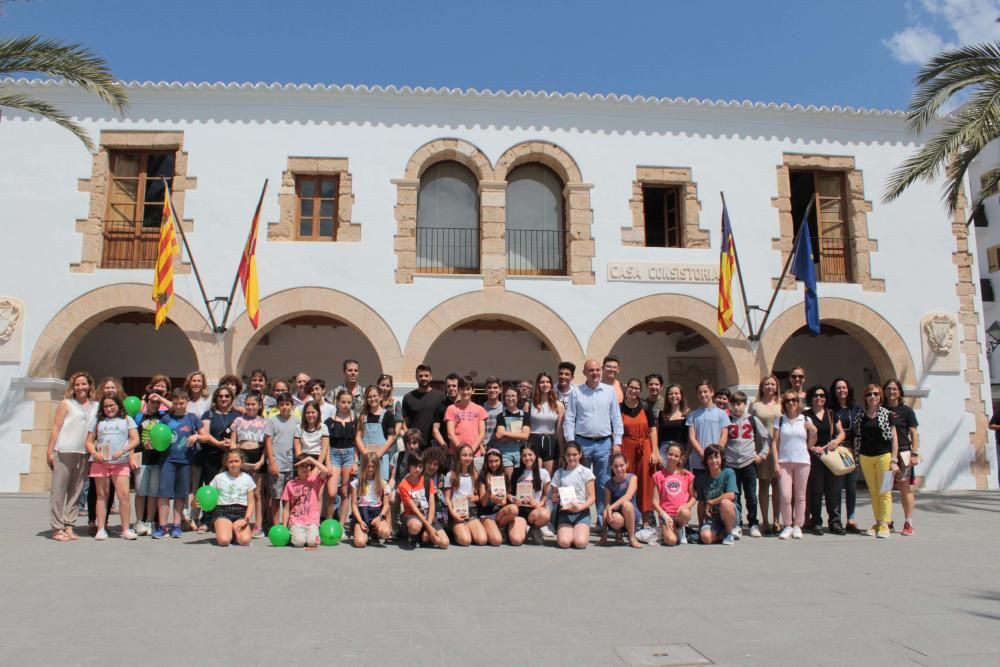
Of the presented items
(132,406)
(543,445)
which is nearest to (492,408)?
(543,445)

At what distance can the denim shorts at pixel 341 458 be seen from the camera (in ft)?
23.1

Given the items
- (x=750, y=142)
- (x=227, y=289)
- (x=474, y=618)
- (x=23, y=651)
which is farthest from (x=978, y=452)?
(x=23, y=651)

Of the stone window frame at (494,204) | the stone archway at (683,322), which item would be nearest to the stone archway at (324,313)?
the stone window frame at (494,204)

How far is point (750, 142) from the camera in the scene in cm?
1188

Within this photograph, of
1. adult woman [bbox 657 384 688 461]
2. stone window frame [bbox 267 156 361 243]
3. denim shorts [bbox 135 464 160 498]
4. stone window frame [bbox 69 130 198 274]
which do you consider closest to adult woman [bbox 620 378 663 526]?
adult woman [bbox 657 384 688 461]

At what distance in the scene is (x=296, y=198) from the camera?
11.3 m

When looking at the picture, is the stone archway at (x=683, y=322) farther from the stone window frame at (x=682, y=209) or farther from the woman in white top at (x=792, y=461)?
the woman in white top at (x=792, y=461)

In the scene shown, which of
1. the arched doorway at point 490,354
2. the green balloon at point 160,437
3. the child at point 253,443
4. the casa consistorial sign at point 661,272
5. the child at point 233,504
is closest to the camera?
the child at point 233,504

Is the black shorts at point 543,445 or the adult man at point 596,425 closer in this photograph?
the adult man at point 596,425

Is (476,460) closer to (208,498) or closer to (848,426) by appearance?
(208,498)

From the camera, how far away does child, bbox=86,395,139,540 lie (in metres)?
6.70

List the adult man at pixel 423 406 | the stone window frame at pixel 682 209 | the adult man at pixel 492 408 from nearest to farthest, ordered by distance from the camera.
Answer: the adult man at pixel 423 406
the adult man at pixel 492 408
the stone window frame at pixel 682 209

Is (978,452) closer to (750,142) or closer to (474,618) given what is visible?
(750,142)

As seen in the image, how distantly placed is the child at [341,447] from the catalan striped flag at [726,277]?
611 centimetres
